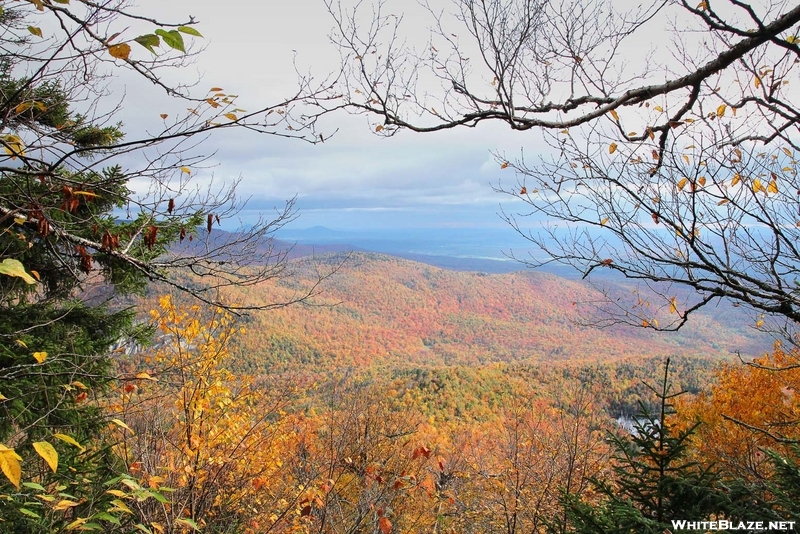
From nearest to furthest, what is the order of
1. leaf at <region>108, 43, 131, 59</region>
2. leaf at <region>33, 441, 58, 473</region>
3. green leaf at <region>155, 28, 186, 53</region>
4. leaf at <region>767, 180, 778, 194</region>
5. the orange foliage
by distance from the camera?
leaf at <region>33, 441, 58, 473</region> → green leaf at <region>155, 28, 186, 53</region> → leaf at <region>108, 43, 131, 59</region> → leaf at <region>767, 180, 778, 194</region> → the orange foliage

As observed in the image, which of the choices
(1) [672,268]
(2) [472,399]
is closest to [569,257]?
(1) [672,268]

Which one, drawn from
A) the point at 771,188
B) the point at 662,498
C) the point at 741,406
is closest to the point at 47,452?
the point at 662,498

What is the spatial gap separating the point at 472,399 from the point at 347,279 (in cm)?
9679

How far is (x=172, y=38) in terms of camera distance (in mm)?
1188

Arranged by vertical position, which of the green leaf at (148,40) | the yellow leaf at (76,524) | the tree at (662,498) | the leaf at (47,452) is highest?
the green leaf at (148,40)

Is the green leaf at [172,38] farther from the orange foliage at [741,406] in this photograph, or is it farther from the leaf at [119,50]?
the orange foliage at [741,406]

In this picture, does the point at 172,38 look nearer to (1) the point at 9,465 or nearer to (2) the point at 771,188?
(1) the point at 9,465

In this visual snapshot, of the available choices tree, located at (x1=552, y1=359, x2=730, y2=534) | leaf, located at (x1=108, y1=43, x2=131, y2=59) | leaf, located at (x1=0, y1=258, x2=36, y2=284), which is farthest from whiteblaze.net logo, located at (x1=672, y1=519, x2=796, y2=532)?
leaf, located at (x1=108, y1=43, x2=131, y2=59)

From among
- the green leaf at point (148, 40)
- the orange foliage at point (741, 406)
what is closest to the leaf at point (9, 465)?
the green leaf at point (148, 40)

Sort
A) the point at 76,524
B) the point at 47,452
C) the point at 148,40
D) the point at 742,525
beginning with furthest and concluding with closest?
the point at 742,525 < the point at 76,524 < the point at 148,40 < the point at 47,452

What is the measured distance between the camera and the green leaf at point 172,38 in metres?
1.16

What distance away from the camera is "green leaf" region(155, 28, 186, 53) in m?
1.16

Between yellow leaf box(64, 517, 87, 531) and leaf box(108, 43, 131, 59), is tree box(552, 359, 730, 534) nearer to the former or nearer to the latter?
yellow leaf box(64, 517, 87, 531)

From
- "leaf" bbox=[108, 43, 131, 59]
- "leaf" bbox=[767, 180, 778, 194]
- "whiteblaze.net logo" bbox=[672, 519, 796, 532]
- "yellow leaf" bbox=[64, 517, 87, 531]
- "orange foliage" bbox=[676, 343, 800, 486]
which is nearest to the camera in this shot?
"leaf" bbox=[108, 43, 131, 59]
